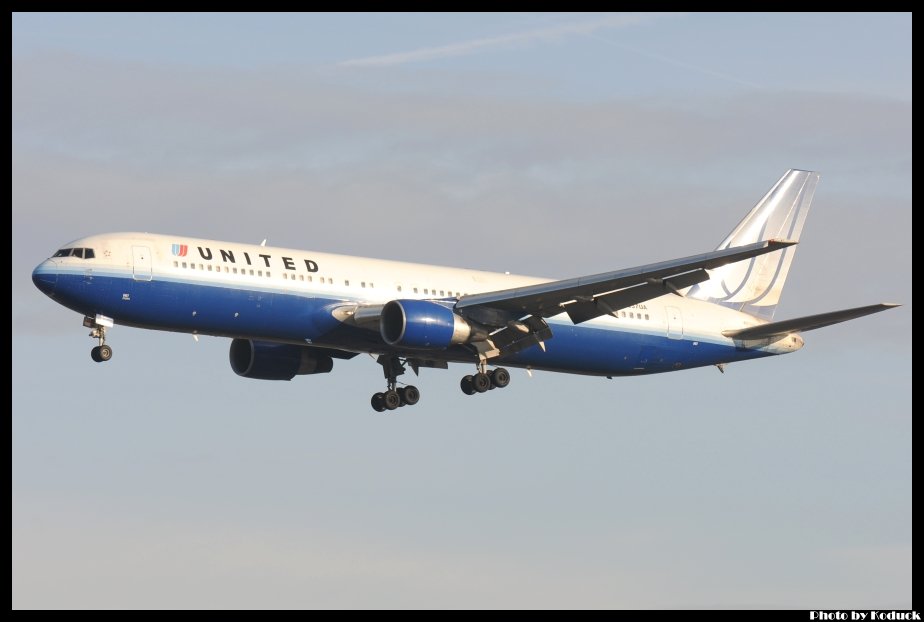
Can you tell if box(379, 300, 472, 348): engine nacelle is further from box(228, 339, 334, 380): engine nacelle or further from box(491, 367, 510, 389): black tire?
box(228, 339, 334, 380): engine nacelle

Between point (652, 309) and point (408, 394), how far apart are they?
35.9ft

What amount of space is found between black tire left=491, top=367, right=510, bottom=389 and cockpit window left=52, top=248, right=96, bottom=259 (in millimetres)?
16383

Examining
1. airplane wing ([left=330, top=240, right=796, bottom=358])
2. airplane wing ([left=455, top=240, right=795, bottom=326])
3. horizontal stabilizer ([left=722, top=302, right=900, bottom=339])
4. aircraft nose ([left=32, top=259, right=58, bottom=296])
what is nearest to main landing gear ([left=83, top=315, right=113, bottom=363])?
aircraft nose ([left=32, top=259, right=58, bottom=296])

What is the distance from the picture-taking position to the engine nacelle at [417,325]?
60.7 m

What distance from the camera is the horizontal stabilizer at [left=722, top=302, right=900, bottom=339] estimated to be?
60.8 meters

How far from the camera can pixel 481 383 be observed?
214 feet

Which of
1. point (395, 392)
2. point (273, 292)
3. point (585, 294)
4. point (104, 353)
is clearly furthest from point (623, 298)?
point (104, 353)

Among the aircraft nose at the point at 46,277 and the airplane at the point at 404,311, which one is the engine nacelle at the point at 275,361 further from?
the aircraft nose at the point at 46,277

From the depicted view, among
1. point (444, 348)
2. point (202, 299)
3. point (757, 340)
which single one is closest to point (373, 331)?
point (444, 348)

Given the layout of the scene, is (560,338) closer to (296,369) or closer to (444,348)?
(444,348)

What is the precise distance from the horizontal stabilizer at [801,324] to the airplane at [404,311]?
0.26 ft

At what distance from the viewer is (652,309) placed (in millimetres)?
70250

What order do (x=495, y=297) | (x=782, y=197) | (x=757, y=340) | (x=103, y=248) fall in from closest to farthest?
(x=103, y=248) → (x=495, y=297) → (x=757, y=340) → (x=782, y=197)

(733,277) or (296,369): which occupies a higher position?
(733,277)
